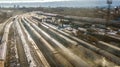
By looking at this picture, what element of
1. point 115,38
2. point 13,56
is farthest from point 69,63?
point 115,38

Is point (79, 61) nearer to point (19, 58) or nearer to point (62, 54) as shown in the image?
point (62, 54)

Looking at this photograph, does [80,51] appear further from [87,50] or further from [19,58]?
[19,58]

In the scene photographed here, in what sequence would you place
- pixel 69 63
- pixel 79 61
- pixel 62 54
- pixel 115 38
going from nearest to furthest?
pixel 79 61 < pixel 69 63 < pixel 62 54 < pixel 115 38

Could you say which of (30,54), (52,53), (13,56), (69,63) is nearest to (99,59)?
(69,63)

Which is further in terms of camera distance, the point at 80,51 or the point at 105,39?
the point at 105,39

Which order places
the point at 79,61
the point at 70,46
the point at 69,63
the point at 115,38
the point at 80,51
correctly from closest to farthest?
the point at 79,61
the point at 69,63
the point at 80,51
the point at 70,46
the point at 115,38

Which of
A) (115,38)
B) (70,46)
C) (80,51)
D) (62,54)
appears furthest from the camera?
(115,38)

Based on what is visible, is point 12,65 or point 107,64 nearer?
point 107,64

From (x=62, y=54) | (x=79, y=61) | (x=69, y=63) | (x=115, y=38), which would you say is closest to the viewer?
(x=79, y=61)
